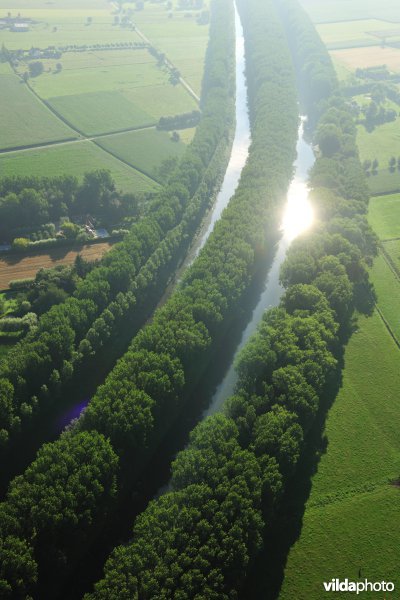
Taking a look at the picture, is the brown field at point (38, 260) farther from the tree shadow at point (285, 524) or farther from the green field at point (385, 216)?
the green field at point (385, 216)

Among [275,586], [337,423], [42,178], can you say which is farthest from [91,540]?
[42,178]

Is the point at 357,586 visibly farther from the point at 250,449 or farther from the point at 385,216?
the point at 385,216

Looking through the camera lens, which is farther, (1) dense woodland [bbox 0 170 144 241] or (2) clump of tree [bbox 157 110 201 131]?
(2) clump of tree [bbox 157 110 201 131]

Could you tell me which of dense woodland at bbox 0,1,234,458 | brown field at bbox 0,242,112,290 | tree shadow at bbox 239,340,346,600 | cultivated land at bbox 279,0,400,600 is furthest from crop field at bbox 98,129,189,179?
tree shadow at bbox 239,340,346,600

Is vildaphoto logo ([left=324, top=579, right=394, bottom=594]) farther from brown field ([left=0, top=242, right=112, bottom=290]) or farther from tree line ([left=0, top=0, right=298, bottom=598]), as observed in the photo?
brown field ([left=0, top=242, right=112, bottom=290])

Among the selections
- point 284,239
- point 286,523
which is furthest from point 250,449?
point 284,239

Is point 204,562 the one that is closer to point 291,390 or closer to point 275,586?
point 275,586
